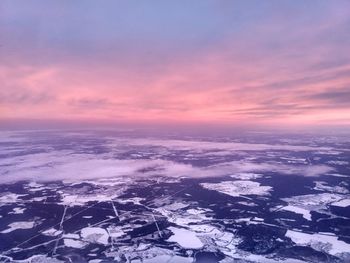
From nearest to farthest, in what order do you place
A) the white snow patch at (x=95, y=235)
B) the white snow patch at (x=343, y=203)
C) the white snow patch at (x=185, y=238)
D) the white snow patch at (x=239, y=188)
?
the white snow patch at (x=185, y=238) → the white snow patch at (x=95, y=235) → the white snow patch at (x=343, y=203) → the white snow patch at (x=239, y=188)

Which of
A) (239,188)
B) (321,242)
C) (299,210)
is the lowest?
(321,242)

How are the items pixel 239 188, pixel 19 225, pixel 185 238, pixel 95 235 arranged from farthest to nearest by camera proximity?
1. pixel 239 188
2. pixel 19 225
3. pixel 95 235
4. pixel 185 238

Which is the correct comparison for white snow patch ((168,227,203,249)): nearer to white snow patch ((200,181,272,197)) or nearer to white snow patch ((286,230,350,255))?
white snow patch ((286,230,350,255))

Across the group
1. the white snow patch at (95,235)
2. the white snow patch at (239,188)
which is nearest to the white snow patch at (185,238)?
the white snow patch at (95,235)

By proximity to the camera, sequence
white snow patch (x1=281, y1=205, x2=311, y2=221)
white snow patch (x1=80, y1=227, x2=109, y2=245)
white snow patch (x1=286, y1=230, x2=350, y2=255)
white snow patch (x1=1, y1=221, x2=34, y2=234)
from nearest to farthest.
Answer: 1. white snow patch (x1=286, y1=230, x2=350, y2=255)
2. white snow patch (x1=80, y1=227, x2=109, y2=245)
3. white snow patch (x1=1, y1=221, x2=34, y2=234)
4. white snow patch (x1=281, y1=205, x2=311, y2=221)

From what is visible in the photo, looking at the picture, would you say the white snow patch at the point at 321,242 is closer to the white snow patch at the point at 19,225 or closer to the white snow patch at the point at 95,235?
the white snow patch at the point at 95,235

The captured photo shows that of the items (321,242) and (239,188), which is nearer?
(321,242)

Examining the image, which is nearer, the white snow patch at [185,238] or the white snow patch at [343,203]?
the white snow patch at [185,238]

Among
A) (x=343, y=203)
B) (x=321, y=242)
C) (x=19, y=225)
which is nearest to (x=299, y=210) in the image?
(x=343, y=203)

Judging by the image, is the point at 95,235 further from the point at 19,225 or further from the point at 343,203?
the point at 343,203

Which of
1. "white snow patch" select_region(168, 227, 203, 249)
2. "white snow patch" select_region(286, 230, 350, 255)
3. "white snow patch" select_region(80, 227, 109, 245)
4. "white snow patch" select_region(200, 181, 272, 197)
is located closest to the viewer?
"white snow patch" select_region(286, 230, 350, 255)

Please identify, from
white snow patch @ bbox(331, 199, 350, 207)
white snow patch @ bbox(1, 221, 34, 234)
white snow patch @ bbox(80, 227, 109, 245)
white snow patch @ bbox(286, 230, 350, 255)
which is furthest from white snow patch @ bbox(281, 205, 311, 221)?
white snow patch @ bbox(1, 221, 34, 234)
